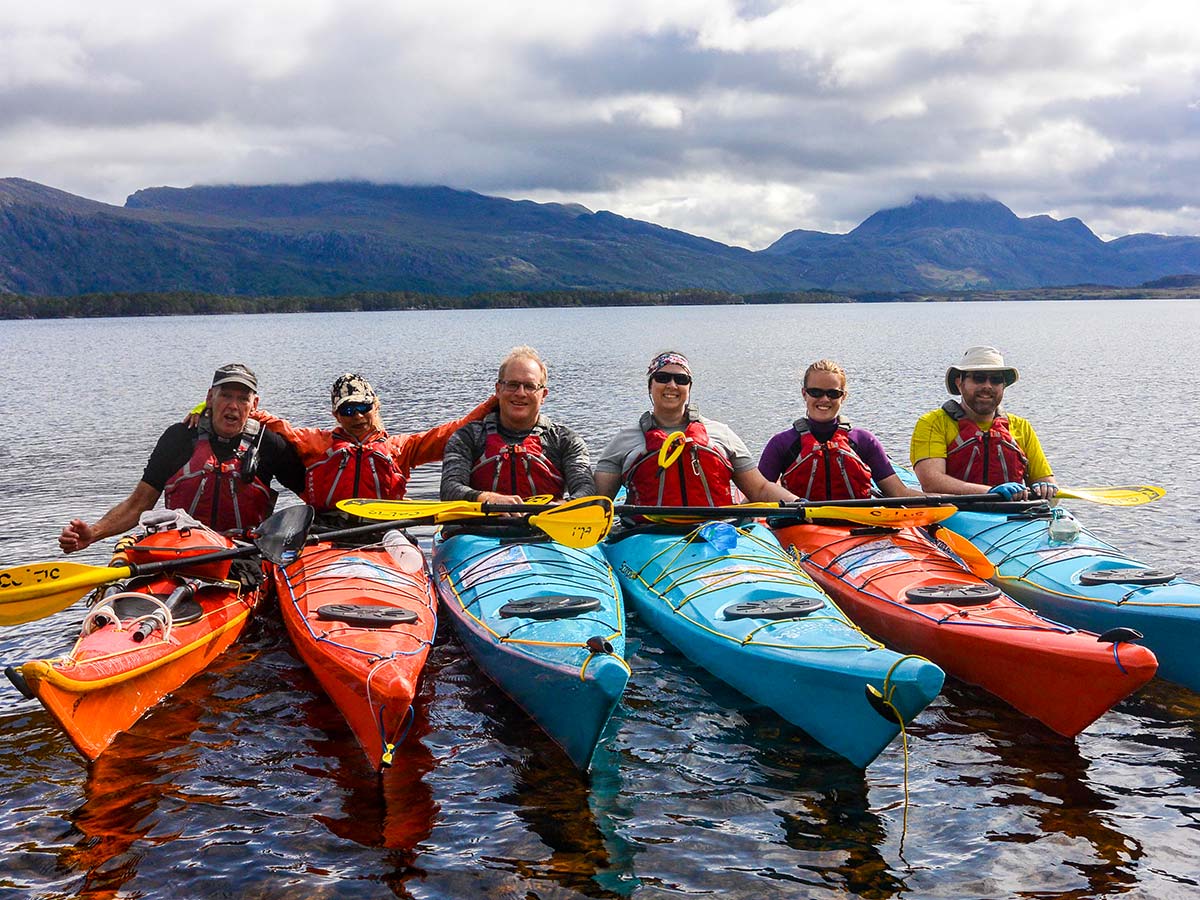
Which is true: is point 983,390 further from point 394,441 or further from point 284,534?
point 284,534

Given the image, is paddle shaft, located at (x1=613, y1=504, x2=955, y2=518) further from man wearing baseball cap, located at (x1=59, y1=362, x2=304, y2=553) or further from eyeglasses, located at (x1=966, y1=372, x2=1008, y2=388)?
man wearing baseball cap, located at (x1=59, y1=362, x2=304, y2=553)

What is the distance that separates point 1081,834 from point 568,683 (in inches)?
125

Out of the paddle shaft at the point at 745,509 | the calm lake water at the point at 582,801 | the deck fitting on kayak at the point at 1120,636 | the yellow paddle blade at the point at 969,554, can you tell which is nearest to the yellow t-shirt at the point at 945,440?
the paddle shaft at the point at 745,509

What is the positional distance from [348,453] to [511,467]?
4.95ft

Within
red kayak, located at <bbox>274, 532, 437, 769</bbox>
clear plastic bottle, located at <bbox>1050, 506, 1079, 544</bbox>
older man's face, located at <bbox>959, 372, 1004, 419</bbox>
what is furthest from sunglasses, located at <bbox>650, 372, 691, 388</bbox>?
clear plastic bottle, located at <bbox>1050, 506, 1079, 544</bbox>

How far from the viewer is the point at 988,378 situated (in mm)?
9305

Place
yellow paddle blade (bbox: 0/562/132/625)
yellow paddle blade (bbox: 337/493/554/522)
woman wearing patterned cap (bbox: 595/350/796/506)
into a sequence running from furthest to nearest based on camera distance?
woman wearing patterned cap (bbox: 595/350/796/506), yellow paddle blade (bbox: 337/493/554/522), yellow paddle blade (bbox: 0/562/132/625)

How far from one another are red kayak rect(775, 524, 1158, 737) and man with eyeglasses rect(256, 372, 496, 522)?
12.0 ft

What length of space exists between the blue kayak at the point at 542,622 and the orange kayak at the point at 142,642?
1.88 metres

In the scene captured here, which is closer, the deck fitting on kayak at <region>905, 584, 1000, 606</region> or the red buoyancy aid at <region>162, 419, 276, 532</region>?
the deck fitting on kayak at <region>905, 584, 1000, 606</region>

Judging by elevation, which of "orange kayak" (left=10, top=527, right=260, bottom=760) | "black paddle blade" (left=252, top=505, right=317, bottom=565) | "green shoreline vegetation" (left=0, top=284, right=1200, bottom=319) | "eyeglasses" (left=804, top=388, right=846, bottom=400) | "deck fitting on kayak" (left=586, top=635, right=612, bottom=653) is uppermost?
"green shoreline vegetation" (left=0, top=284, right=1200, bottom=319)

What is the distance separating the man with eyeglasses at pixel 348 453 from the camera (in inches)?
340

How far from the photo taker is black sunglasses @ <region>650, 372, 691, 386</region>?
8.68m

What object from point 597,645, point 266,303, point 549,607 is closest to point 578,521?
point 549,607
